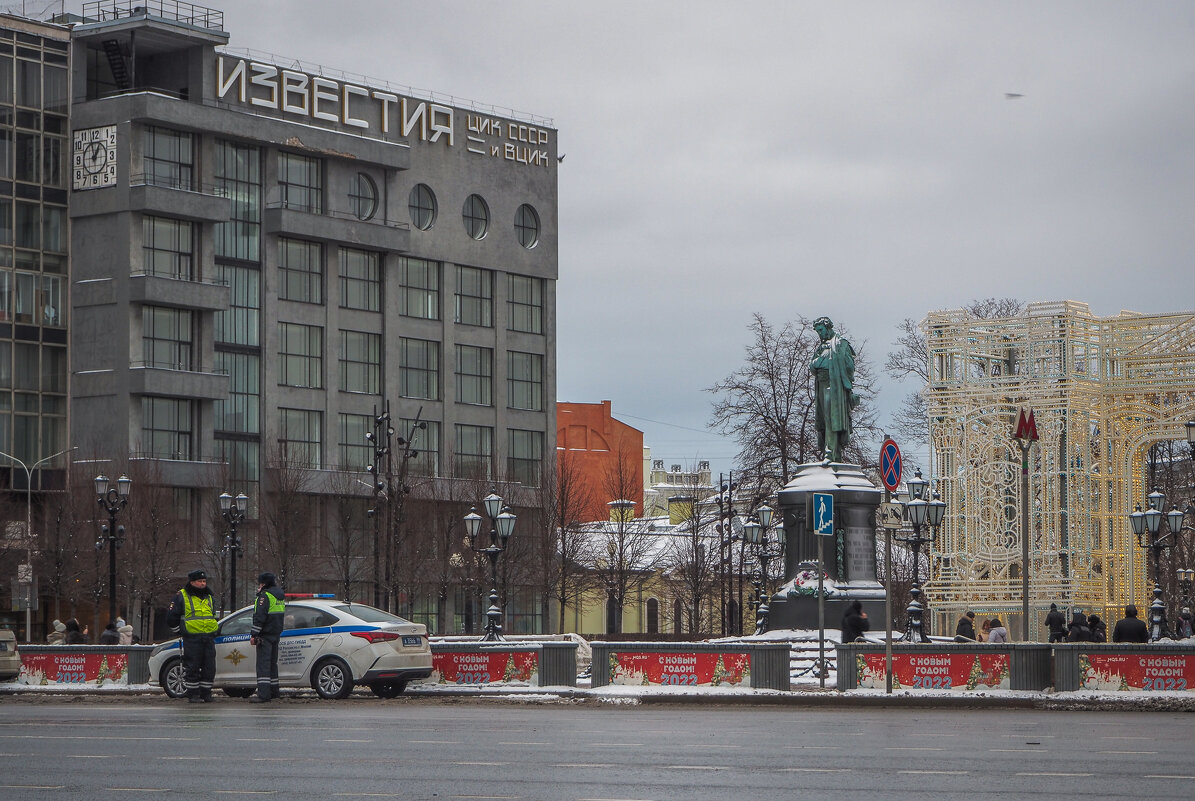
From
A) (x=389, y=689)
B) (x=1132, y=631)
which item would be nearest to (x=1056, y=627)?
(x=1132, y=631)

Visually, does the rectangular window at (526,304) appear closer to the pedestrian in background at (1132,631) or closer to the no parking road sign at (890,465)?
the pedestrian in background at (1132,631)

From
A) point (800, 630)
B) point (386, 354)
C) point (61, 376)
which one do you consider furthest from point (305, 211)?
point (800, 630)

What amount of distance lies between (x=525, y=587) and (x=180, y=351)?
56.8ft

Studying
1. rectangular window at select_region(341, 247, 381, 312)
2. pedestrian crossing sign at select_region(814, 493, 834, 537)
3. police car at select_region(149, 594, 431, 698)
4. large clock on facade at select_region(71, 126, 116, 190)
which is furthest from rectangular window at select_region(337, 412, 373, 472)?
pedestrian crossing sign at select_region(814, 493, 834, 537)

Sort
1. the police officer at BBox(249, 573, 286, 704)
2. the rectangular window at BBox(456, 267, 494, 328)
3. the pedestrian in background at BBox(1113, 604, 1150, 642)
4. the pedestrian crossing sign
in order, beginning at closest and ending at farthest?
1. the police officer at BBox(249, 573, 286, 704)
2. the pedestrian crossing sign
3. the pedestrian in background at BBox(1113, 604, 1150, 642)
4. the rectangular window at BBox(456, 267, 494, 328)

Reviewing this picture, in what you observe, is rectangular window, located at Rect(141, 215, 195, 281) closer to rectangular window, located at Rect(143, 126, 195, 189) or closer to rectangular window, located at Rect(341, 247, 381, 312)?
rectangular window, located at Rect(143, 126, 195, 189)

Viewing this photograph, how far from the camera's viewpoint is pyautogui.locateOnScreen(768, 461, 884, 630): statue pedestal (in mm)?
36000

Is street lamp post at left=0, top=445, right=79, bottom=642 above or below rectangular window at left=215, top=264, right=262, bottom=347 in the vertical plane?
below

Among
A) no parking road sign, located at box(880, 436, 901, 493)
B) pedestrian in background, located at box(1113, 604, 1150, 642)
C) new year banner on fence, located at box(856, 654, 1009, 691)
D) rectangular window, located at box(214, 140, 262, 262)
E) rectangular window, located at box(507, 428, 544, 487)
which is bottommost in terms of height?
new year banner on fence, located at box(856, 654, 1009, 691)

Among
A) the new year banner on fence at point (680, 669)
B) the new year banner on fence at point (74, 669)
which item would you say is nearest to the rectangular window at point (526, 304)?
the new year banner on fence at point (74, 669)

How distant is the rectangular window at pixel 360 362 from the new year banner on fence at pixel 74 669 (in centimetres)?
5216

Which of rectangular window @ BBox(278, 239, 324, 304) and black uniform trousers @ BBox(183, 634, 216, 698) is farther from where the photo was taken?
rectangular window @ BBox(278, 239, 324, 304)

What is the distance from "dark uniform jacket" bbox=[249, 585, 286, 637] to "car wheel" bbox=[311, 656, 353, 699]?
1362 millimetres

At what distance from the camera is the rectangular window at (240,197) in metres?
82.6
